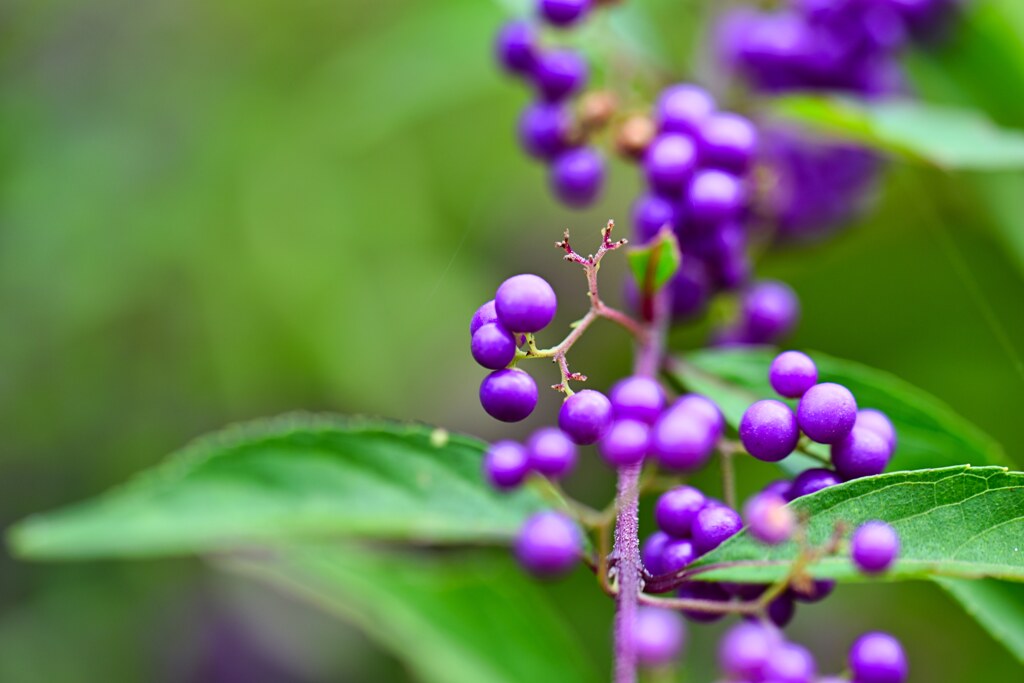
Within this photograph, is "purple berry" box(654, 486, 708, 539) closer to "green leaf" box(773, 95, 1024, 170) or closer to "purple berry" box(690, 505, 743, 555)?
"purple berry" box(690, 505, 743, 555)

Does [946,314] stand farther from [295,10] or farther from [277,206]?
[295,10]

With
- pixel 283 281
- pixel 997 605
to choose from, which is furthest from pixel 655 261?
pixel 283 281

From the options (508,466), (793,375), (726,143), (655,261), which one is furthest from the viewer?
(726,143)

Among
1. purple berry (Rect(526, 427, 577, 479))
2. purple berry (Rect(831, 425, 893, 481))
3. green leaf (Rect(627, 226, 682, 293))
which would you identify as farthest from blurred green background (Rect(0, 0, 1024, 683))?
purple berry (Rect(526, 427, 577, 479))

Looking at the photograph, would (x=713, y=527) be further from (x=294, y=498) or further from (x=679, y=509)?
(x=294, y=498)

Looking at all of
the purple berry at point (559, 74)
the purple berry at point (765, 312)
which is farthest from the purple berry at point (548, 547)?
the purple berry at point (559, 74)

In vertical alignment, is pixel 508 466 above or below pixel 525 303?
below

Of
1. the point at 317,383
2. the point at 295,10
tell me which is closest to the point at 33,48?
the point at 295,10

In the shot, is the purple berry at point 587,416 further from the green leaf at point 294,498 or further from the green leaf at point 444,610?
the green leaf at point 444,610
